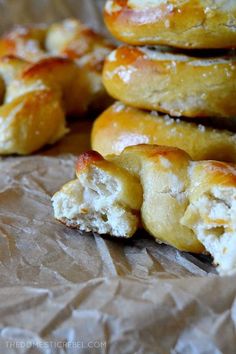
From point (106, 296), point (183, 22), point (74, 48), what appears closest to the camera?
point (106, 296)

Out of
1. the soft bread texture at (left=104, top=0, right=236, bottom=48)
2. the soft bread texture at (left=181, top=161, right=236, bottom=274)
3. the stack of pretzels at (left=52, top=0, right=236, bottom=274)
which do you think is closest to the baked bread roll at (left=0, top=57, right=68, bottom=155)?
the stack of pretzels at (left=52, top=0, right=236, bottom=274)

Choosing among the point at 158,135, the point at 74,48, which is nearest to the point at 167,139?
the point at 158,135

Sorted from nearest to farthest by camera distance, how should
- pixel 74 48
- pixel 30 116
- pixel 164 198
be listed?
1. pixel 164 198
2. pixel 30 116
3. pixel 74 48

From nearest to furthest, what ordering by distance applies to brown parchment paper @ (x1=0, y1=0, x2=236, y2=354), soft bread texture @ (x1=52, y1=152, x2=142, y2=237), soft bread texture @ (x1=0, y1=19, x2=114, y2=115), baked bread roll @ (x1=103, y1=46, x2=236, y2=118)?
brown parchment paper @ (x1=0, y1=0, x2=236, y2=354)
soft bread texture @ (x1=52, y1=152, x2=142, y2=237)
baked bread roll @ (x1=103, y1=46, x2=236, y2=118)
soft bread texture @ (x1=0, y1=19, x2=114, y2=115)

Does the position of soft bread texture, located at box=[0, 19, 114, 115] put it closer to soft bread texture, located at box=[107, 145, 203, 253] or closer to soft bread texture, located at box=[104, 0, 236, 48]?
soft bread texture, located at box=[104, 0, 236, 48]

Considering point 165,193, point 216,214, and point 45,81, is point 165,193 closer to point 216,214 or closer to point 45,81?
point 216,214

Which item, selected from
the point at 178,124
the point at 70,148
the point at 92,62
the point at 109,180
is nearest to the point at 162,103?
the point at 178,124

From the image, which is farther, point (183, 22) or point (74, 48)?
point (74, 48)
